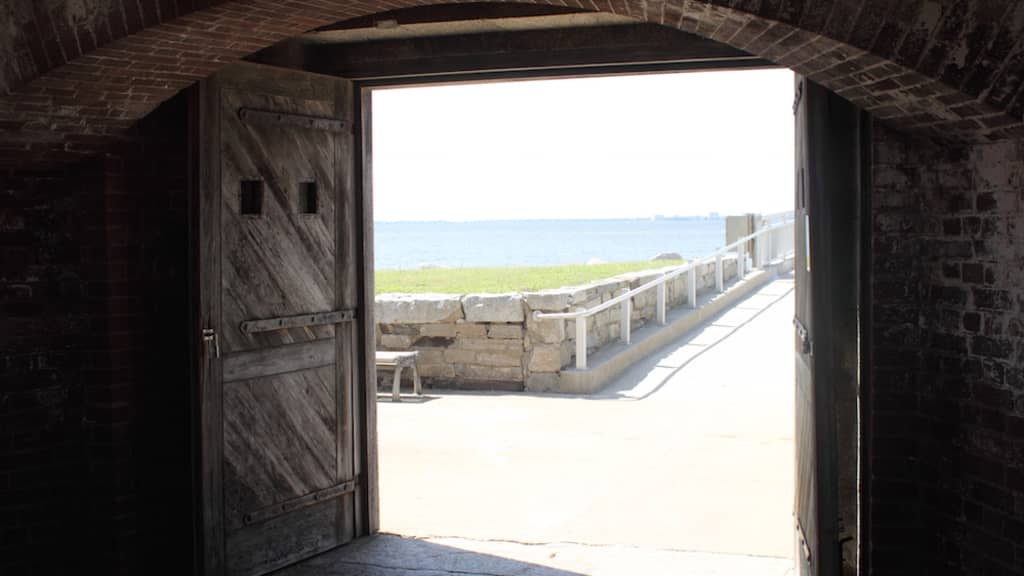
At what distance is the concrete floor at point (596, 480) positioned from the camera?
6094mm

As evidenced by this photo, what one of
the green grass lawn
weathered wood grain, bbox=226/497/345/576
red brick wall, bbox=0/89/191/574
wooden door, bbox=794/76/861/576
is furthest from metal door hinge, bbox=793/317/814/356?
the green grass lawn

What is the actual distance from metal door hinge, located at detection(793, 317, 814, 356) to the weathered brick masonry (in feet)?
1.48

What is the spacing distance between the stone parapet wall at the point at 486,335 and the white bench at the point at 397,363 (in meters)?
0.51

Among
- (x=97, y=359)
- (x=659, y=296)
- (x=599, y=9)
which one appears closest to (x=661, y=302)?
(x=659, y=296)

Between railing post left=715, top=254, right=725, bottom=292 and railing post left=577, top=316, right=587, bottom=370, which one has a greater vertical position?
railing post left=715, top=254, right=725, bottom=292

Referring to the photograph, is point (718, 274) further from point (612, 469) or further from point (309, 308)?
point (309, 308)

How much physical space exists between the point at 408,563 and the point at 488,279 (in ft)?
32.3

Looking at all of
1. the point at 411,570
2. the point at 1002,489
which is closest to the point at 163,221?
the point at 411,570

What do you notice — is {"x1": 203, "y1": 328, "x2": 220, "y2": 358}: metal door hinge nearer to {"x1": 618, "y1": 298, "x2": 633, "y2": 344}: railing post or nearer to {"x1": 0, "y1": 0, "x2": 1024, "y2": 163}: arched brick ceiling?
{"x1": 0, "y1": 0, "x2": 1024, "y2": 163}: arched brick ceiling

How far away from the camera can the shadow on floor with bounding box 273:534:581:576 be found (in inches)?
230

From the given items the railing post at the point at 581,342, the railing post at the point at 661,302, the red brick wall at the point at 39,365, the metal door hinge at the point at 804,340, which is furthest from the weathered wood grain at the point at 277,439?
the railing post at the point at 661,302

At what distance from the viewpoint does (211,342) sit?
5.45 metres

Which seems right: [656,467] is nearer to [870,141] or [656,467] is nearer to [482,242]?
[870,141]

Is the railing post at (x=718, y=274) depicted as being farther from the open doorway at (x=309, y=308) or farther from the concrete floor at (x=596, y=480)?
the open doorway at (x=309, y=308)
